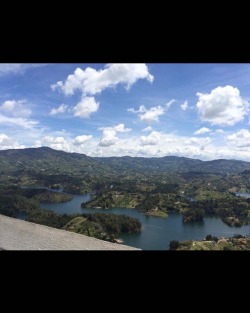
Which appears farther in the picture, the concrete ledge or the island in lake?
the island in lake

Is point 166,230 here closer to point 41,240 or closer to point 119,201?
point 119,201

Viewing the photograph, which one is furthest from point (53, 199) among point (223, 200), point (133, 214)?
point (223, 200)

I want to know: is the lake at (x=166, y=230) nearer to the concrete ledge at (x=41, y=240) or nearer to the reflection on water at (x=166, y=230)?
the reflection on water at (x=166, y=230)

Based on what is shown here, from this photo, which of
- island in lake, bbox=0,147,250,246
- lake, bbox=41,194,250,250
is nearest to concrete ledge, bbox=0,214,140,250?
lake, bbox=41,194,250,250

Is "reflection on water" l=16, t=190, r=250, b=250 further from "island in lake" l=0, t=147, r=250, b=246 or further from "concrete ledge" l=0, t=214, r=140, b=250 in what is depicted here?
"concrete ledge" l=0, t=214, r=140, b=250

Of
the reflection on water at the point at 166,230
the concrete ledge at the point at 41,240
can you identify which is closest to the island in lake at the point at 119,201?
the reflection on water at the point at 166,230
